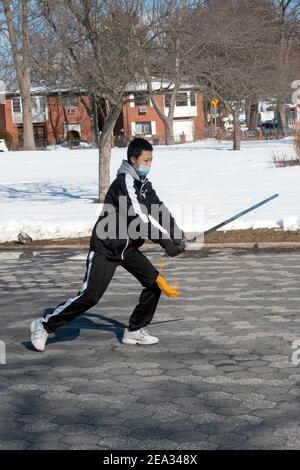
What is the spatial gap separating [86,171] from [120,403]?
25.6 m

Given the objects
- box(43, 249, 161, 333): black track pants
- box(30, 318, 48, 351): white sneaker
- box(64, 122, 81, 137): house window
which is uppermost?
box(64, 122, 81, 137): house window

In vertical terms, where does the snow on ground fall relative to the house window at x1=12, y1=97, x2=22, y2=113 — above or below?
below

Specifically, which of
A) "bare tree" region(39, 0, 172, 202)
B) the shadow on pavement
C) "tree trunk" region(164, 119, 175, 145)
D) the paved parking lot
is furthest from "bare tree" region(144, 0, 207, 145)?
"tree trunk" region(164, 119, 175, 145)

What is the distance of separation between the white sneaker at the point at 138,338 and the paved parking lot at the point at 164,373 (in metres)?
0.08

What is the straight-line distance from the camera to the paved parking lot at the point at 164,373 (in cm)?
512

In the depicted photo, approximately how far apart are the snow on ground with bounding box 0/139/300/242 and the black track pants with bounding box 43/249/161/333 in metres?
8.05

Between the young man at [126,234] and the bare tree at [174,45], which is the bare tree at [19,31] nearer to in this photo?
the bare tree at [174,45]

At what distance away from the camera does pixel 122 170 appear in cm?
698

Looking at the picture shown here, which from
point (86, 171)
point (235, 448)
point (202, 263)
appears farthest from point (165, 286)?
point (86, 171)

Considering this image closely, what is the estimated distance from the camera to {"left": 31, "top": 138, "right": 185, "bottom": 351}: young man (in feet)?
22.6

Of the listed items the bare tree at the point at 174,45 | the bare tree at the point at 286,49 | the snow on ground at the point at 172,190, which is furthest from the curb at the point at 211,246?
the bare tree at the point at 286,49

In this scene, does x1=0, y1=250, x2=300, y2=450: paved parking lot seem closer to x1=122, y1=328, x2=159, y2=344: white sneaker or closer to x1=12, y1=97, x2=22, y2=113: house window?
x1=122, y1=328, x2=159, y2=344: white sneaker

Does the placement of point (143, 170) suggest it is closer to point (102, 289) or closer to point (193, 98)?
point (102, 289)

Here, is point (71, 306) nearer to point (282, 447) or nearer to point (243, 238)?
point (282, 447)
